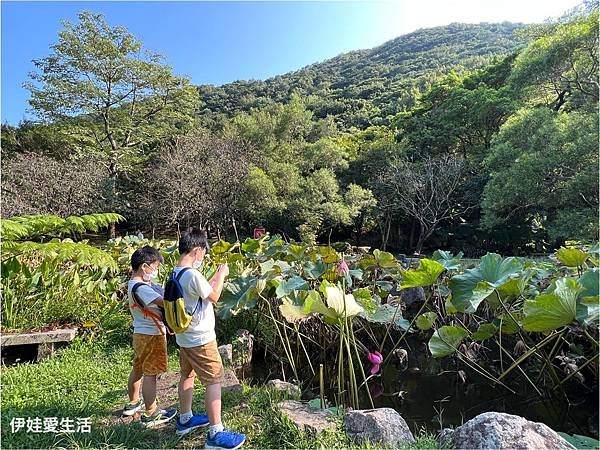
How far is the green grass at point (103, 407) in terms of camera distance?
2.09 m

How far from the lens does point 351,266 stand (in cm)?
470

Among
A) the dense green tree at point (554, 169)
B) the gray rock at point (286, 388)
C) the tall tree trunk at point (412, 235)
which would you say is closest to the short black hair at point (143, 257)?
the gray rock at point (286, 388)

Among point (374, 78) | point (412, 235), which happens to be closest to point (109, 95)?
point (412, 235)

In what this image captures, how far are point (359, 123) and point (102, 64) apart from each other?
1684 cm

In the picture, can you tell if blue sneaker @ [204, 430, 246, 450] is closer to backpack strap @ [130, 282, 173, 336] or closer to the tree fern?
backpack strap @ [130, 282, 173, 336]

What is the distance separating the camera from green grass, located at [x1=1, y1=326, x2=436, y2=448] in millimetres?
2090

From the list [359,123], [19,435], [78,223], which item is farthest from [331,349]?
[359,123]

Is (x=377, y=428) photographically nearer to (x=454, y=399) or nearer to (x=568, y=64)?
(x=454, y=399)

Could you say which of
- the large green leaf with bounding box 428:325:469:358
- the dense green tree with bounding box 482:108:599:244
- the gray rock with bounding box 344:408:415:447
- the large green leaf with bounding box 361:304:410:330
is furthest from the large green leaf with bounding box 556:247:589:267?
the dense green tree with bounding box 482:108:599:244

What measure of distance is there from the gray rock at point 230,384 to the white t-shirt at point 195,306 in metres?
0.77

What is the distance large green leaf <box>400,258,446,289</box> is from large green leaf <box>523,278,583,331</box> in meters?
0.57

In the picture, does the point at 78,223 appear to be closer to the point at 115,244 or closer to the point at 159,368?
the point at 115,244

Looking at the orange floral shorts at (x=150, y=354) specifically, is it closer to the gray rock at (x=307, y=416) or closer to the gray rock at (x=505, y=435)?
the gray rock at (x=307, y=416)

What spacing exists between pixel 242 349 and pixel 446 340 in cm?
178
